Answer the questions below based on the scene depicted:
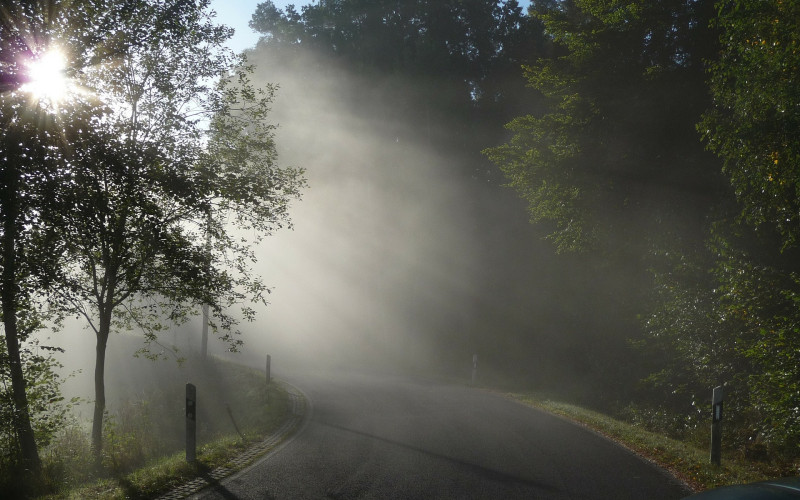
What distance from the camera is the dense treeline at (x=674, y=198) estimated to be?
10.9 m

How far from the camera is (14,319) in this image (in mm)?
10367

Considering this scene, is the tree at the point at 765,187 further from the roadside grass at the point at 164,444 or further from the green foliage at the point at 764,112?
the roadside grass at the point at 164,444

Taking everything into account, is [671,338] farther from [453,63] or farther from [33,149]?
[453,63]

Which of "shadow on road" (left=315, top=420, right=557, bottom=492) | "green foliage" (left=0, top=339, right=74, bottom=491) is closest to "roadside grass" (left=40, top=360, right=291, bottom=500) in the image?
"green foliage" (left=0, top=339, right=74, bottom=491)

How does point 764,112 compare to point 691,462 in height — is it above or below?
above

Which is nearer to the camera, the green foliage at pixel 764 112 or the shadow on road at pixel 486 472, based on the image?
the shadow on road at pixel 486 472

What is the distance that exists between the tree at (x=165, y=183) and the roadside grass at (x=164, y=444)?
626 mm

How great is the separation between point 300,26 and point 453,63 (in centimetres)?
1136

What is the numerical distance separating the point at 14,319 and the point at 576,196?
565 inches

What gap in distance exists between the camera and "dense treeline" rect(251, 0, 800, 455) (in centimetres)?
1091

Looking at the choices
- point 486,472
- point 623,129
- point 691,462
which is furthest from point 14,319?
point 623,129

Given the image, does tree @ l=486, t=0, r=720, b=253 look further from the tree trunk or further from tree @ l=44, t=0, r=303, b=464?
the tree trunk

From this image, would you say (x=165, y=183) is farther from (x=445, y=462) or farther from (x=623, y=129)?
(x=623, y=129)

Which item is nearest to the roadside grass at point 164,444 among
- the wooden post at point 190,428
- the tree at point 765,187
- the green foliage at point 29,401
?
the wooden post at point 190,428
